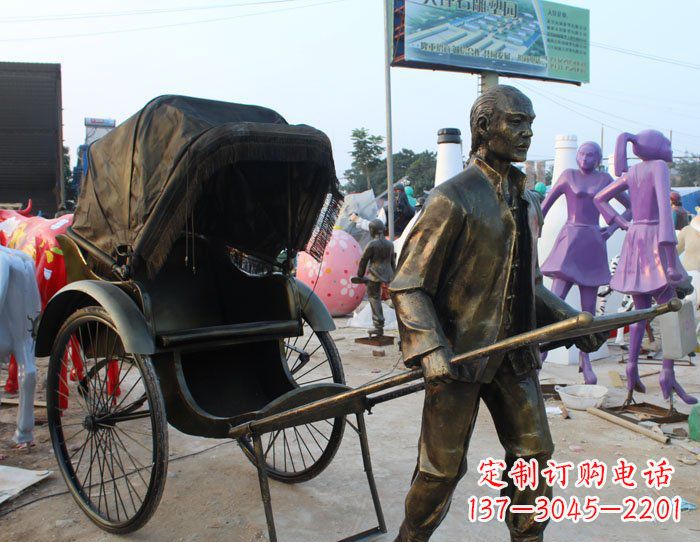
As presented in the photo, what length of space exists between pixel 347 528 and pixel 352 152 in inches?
1147

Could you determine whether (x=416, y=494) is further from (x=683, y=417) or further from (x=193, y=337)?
(x=683, y=417)

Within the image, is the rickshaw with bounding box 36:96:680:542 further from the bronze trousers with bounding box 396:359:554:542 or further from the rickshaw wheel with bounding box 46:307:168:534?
the bronze trousers with bounding box 396:359:554:542

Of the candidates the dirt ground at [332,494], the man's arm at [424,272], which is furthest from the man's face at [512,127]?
the dirt ground at [332,494]

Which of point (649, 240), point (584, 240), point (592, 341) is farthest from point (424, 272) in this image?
point (584, 240)

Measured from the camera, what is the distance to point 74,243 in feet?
14.3

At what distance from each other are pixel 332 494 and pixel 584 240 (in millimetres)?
3942

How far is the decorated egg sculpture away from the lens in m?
11.9

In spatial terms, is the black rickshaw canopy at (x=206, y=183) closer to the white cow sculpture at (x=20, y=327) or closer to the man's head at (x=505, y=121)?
the white cow sculpture at (x=20, y=327)

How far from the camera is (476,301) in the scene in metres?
2.57

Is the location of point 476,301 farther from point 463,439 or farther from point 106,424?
point 106,424

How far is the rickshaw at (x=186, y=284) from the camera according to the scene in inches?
141

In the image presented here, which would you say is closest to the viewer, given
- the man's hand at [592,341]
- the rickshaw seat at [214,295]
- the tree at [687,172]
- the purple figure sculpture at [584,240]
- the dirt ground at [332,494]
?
the man's hand at [592,341]

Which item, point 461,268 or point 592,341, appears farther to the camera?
point 592,341

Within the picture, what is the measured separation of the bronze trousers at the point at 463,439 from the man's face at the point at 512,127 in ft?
2.68
